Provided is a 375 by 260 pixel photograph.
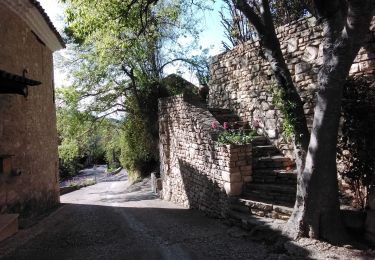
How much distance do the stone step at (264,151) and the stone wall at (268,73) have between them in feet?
0.48

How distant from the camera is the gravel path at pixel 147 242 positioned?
546cm

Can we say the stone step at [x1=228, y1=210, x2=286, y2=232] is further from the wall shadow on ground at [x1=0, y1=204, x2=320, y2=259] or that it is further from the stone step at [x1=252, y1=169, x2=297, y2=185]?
the stone step at [x1=252, y1=169, x2=297, y2=185]

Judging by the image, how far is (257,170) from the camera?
26.2 feet

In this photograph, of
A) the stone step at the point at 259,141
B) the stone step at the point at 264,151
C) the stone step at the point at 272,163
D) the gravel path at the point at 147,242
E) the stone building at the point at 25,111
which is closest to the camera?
the gravel path at the point at 147,242

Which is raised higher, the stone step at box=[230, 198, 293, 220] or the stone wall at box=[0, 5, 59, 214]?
the stone wall at box=[0, 5, 59, 214]

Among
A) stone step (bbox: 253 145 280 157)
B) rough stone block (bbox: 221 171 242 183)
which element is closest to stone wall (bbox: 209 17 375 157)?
stone step (bbox: 253 145 280 157)

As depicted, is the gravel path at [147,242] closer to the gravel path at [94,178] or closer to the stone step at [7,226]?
the stone step at [7,226]

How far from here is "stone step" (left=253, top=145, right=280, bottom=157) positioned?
8.61 metres

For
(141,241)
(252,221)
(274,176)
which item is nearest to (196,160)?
(274,176)

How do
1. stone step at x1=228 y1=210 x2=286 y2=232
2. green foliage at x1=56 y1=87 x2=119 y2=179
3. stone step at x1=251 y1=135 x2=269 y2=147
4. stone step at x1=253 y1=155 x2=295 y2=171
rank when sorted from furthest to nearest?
green foliage at x1=56 y1=87 x2=119 y2=179 < stone step at x1=251 y1=135 x2=269 y2=147 < stone step at x1=253 y1=155 x2=295 y2=171 < stone step at x1=228 y1=210 x2=286 y2=232

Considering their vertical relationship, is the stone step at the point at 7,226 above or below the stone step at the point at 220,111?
below

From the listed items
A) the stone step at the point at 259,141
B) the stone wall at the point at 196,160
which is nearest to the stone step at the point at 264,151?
the stone step at the point at 259,141

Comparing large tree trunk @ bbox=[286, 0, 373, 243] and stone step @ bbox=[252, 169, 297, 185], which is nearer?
large tree trunk @ bbox=[286, 0, 373, 243]

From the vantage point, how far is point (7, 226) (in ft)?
19.4
